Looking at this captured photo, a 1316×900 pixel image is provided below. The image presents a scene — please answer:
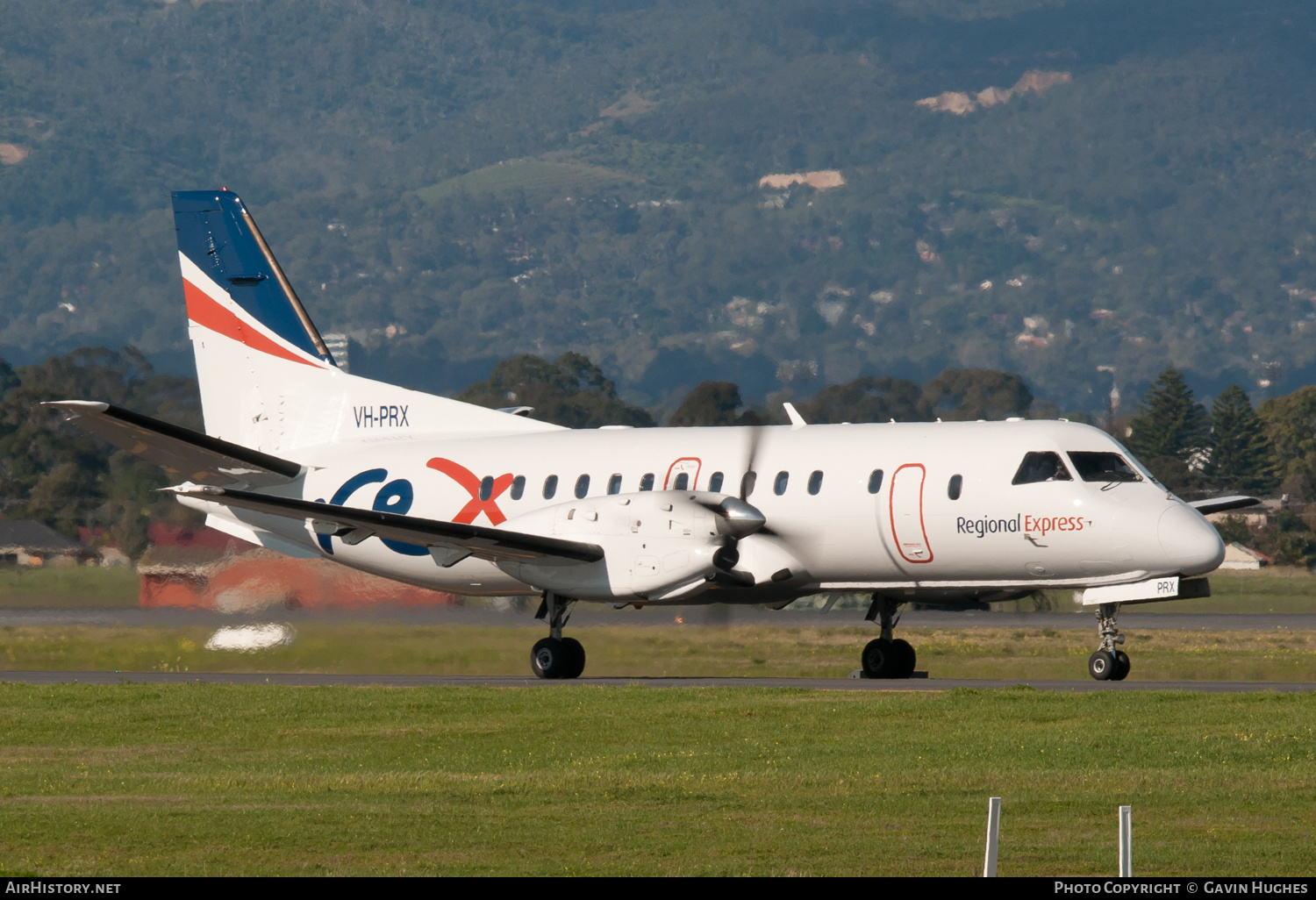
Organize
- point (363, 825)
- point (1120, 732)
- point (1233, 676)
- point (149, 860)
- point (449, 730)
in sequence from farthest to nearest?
1. point (1233, 676)
2. point (449, 730)
3. point (1120, 732)
4. point (363, 825)
5. point (149, 860)

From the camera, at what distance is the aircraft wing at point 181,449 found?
88.5 feet

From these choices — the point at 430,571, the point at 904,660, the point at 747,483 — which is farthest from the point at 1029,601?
the point at 747,483

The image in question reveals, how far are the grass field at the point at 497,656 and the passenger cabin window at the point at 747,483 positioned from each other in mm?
4954

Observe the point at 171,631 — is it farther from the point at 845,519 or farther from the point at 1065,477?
the point at 1065,477

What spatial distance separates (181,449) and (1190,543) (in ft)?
50.7

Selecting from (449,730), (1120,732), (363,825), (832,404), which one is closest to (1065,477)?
(1120,732)

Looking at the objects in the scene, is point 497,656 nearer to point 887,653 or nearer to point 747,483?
point 747,483

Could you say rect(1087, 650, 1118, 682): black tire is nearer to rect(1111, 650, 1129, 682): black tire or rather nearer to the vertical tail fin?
rect(1111, 650, 1129, 682): black tire

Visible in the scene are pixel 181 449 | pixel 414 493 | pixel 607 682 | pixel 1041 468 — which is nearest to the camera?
pixel 1041 468

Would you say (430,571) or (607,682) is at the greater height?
(430,571)

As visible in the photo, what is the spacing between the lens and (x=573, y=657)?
28250 mm

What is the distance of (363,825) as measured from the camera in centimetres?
1472

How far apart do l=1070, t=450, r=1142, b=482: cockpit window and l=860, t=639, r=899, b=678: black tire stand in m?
4.41
